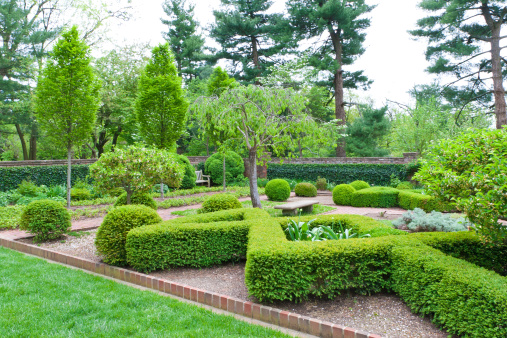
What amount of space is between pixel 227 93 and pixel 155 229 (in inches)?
189

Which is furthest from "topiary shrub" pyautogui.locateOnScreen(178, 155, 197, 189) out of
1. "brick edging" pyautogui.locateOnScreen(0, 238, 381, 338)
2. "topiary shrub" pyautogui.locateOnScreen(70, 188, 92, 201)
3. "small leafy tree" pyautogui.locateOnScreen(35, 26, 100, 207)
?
"brick edging" pyautogui.locateOnScreen(0, 238, 381, 338)

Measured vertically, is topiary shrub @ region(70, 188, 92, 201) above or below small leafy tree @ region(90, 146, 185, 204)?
below

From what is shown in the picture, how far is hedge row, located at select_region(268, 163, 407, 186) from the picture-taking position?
1466cm

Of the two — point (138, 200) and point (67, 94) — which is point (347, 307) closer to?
point (138, 200)

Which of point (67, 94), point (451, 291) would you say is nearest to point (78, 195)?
point (67, 94)

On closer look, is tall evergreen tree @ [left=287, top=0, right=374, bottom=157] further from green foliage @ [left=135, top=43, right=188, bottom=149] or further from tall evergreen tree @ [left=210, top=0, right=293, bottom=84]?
green foliage @ [left=135, top=43, right=188, bottom=149]

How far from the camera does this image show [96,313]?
309cm

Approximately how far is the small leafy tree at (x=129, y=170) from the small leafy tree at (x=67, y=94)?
125 inches

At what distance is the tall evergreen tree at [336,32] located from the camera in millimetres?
17203

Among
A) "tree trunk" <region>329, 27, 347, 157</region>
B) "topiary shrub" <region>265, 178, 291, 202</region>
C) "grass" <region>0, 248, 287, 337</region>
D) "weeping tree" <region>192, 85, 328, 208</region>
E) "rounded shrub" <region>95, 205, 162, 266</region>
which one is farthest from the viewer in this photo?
"tree trunk" <region>329, 27, 347, 157</region>

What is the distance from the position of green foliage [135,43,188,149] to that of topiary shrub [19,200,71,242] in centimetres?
573

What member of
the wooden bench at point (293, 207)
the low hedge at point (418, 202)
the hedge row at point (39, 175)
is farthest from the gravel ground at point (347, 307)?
the hedge row at point (39, 175)

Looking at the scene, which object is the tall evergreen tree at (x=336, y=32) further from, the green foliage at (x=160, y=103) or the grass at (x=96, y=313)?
the grass at (x=96, y=313)

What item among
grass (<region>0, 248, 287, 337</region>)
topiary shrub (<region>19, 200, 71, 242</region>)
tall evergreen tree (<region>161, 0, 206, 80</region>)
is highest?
tall evergreen tree (<region>161, 0, 206, 80</region>)
